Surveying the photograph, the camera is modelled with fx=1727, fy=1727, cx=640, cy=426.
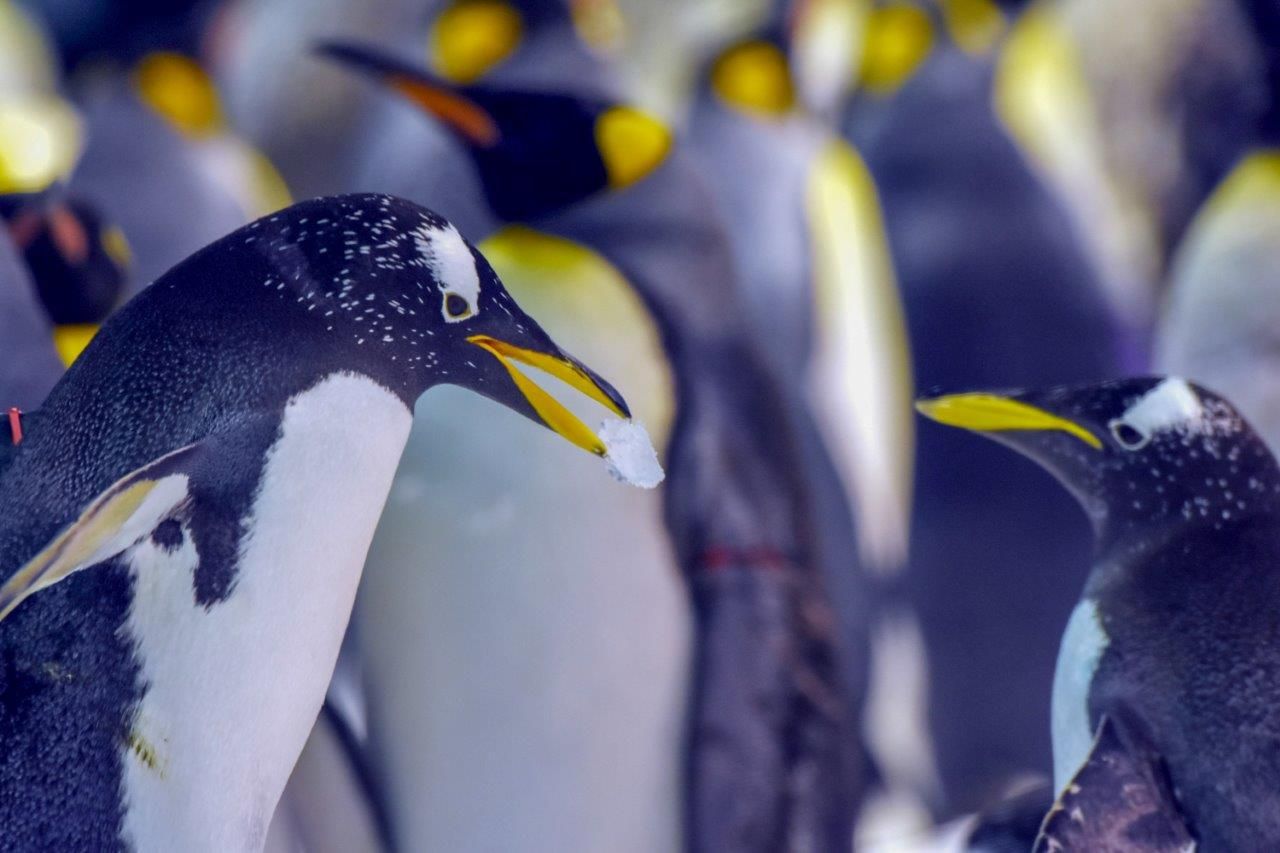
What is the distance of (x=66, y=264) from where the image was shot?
1.67m

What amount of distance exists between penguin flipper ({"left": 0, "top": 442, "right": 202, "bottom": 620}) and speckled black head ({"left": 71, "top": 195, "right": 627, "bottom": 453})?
0.06 m

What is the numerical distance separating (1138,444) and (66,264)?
3.31ft

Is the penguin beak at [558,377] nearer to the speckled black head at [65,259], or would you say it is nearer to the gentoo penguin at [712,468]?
the gentoo penguin at [712,468]

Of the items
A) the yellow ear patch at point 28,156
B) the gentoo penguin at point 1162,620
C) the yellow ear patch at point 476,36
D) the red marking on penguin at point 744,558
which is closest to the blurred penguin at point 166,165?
the yellow ear patch at point 28,156

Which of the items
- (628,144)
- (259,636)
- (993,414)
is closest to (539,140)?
(628,144)

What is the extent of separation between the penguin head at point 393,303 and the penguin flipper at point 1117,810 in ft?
1.32

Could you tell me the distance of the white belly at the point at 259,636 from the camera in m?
1.03

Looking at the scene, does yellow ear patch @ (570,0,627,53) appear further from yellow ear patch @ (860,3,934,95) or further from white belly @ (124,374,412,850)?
white belly @ (124,374,412,850)

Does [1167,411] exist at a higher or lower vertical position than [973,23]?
higher

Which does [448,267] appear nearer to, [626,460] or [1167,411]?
[626,460]

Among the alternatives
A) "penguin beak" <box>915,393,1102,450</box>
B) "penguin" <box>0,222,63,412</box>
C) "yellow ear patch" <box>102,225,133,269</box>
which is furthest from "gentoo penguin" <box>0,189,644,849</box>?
"yellow ear patch" <box>102,225,133,269</box>

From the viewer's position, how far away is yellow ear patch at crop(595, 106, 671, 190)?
1733 millimetres

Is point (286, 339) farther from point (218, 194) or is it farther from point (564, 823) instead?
point (218, 194)

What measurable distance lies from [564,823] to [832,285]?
180 centimetres
